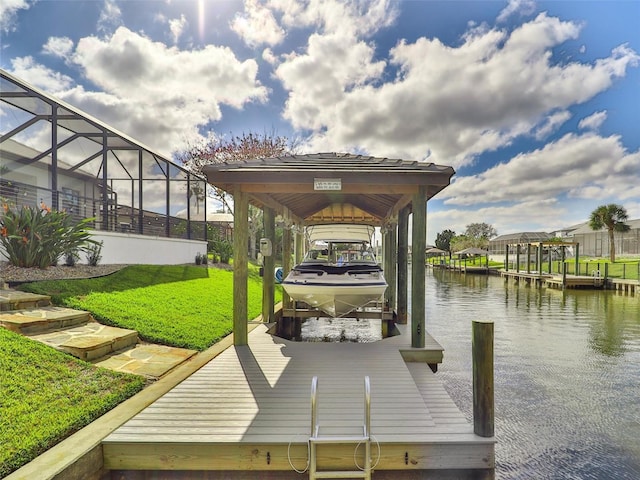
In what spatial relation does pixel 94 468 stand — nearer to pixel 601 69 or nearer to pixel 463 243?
pixel 601 69

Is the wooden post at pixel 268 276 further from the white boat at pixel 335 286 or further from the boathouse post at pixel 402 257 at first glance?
the boathouse post at pixel 402 257

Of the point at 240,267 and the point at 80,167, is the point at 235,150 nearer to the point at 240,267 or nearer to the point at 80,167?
the point at 80,167

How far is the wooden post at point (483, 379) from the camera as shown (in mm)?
3192

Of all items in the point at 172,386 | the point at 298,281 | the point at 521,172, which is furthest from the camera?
the point at 521,172

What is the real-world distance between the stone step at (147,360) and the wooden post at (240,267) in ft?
2.88

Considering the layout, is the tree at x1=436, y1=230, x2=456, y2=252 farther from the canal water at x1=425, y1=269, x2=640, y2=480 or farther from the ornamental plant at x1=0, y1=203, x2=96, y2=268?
the ornamental plant at x1=0, y1=203, x2=96, y2=268

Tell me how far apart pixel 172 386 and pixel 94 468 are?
136cm

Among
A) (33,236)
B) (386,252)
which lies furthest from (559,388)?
(33,236)

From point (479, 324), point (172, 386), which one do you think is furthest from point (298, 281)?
point (479, 324)

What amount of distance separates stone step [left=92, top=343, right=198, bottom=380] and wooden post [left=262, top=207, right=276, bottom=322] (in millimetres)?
2286

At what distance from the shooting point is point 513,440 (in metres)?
4.90

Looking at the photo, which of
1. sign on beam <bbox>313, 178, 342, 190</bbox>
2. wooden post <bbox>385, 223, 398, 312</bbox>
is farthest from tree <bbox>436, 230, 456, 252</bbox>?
sign on beam <bbox>313, 178, 342, 190</bbox>

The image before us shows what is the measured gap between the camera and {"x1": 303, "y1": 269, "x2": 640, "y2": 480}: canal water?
447 centimetres

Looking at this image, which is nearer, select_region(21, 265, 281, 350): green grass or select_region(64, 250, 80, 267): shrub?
select_region(21, 265, 281, 350): green grass
